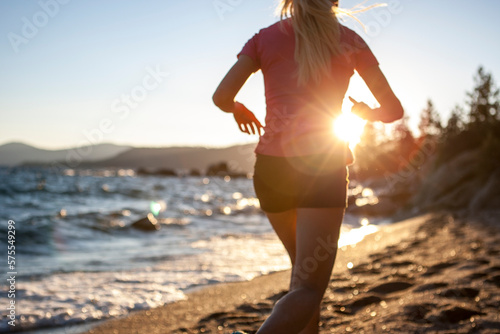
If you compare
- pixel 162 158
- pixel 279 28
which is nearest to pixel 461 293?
pixel 279 28

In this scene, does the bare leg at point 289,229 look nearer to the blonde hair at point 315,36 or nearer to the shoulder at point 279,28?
the blonde hair at point 315,36

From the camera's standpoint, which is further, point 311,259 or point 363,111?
point 363,111

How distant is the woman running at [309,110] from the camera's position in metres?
1.90

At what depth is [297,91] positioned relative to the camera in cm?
195

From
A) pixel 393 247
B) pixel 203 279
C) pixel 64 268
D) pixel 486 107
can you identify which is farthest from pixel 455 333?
pixel 486 107

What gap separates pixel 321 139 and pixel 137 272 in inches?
205

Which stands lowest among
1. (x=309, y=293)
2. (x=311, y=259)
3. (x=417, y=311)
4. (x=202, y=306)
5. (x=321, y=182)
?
(x=202, y=306)

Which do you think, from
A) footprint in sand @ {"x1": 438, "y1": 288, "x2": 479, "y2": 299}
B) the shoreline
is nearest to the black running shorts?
the shoreline

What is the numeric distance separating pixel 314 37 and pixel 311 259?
102 centimetres

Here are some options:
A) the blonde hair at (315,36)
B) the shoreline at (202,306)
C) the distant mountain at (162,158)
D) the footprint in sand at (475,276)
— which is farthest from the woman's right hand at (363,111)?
the distant mountain at (162,158)

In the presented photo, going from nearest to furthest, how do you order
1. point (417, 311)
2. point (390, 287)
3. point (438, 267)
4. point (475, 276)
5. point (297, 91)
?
point (297, 91) → point (417, 311) → point (475, 276) → point (390, 287) → point (438, 267)

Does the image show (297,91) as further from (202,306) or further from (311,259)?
(202,306)

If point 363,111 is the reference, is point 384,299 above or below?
below

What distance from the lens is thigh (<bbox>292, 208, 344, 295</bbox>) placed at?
186 centimetres
